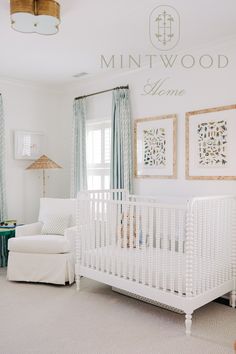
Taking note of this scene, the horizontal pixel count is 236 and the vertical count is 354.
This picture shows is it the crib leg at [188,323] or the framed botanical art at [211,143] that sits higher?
the framed botanical art at [211,143]

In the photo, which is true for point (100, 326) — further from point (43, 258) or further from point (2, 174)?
point (2, 174)

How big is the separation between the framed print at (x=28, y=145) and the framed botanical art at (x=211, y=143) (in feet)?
7.69

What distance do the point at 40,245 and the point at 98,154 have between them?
1.56 metres

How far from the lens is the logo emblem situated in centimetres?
277

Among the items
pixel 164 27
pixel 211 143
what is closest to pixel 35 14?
pixel 164 27

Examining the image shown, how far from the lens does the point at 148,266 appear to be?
2.91m

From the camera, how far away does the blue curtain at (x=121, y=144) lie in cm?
420

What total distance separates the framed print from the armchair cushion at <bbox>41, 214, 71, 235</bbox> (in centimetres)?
113

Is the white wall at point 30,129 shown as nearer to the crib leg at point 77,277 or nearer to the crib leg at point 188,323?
the crib leg at point 77,277

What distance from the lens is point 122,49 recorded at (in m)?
3.59

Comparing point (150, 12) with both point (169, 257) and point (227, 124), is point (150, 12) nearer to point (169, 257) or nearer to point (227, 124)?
point (227, 124)

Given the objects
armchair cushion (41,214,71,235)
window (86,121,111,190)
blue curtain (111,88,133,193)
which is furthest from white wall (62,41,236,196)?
armchair cushion (41,214,71,235)

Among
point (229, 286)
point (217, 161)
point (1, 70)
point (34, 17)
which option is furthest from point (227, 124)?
point (1, 70)

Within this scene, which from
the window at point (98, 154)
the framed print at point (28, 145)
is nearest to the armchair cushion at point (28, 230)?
the window at point (98, 154)
